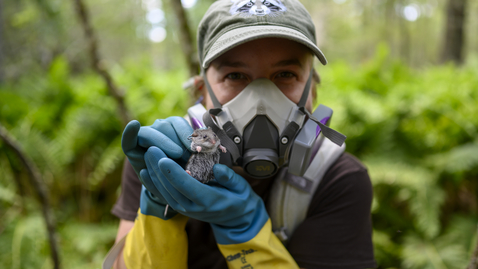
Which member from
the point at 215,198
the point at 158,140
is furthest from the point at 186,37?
the point at 215,198

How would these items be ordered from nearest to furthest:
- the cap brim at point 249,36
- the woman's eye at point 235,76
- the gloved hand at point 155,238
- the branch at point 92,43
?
the cap brim at point 249,36 < the gloved hand at point 155,238 < the woman's eye at point 235,76 < the branch at point 92,43

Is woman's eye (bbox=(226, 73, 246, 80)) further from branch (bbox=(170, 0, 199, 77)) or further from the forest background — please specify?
branch (bbox=(170, 0, 199, 77))

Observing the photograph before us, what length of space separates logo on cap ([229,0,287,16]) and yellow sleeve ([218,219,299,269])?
1.09 m

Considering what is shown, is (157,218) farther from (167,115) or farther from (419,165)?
(419,165)

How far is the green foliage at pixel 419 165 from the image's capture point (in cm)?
351

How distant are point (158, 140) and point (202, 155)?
203 mm

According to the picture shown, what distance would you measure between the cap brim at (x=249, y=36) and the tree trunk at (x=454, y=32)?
8003 millimetres

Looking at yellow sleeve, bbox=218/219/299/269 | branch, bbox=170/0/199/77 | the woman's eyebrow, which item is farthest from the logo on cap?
branch, bbox=170/0/199/77

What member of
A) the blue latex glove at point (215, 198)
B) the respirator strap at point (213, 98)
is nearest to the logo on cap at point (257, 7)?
the respirator strap at point (213, 98)

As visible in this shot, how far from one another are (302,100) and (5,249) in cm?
386

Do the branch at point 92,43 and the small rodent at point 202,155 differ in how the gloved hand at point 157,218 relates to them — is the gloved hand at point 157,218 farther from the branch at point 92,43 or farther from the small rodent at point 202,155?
the branch at point 92,43

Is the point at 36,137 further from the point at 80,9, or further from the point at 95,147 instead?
the point at 80,9

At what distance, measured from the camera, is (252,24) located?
4.67 ft

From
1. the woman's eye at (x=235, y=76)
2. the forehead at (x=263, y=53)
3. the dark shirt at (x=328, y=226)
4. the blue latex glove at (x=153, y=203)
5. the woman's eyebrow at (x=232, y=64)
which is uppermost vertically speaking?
the forehead at (x=263, y=53)
